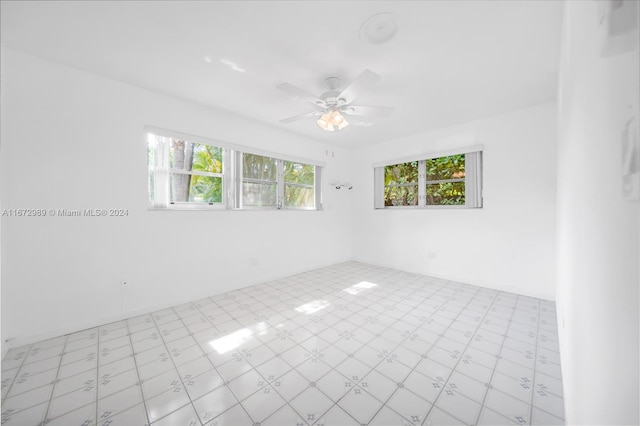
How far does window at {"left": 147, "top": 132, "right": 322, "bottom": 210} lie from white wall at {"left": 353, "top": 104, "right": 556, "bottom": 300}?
2.33 metres

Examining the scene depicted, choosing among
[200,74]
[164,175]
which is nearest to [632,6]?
[200,74]

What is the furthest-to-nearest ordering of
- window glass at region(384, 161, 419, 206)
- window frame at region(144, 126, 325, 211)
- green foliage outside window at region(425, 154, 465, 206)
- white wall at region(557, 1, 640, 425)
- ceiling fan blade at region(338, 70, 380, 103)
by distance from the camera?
window glass at region(384, 161, 419, 206)
green foliage outside window at region(425, 154, 465, 206)
window frame at region(144, 126, 325, 211)
ceiling fan blade at region(338, 70, 380, 103)
white wall at region(557, 1, 640, 425)

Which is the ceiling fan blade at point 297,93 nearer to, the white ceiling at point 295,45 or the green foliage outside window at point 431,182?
the white ceiling at point 295,45

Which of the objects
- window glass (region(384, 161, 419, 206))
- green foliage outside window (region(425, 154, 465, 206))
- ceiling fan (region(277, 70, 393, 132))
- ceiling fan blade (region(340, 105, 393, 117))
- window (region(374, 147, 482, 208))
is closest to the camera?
ceiling fan (region(277, 70, 393, 132))

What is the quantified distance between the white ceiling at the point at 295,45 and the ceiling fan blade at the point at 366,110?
0.32m

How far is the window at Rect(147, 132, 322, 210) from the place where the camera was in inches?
121

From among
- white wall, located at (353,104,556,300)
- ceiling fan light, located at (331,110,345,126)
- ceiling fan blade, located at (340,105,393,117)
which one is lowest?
white wall, located at (353,104,556,300)

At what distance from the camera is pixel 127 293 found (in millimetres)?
2752

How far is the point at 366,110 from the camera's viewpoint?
8.63 feet

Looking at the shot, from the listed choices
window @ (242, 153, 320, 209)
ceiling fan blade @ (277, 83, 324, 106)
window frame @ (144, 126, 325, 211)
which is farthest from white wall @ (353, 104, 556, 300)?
ceiling fan blade @ (277, 83, 324, 106)

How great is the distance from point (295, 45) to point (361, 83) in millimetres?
666

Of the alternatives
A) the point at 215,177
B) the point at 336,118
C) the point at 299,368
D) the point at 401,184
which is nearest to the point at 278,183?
the point at 215,177

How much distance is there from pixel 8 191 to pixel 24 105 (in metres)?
0.82

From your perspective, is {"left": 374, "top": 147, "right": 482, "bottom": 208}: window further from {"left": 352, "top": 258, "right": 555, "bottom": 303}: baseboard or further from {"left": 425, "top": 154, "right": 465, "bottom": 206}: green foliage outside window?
{"left": 352, "top": 258, "right": 555, "bottom": 303}: baseboard
